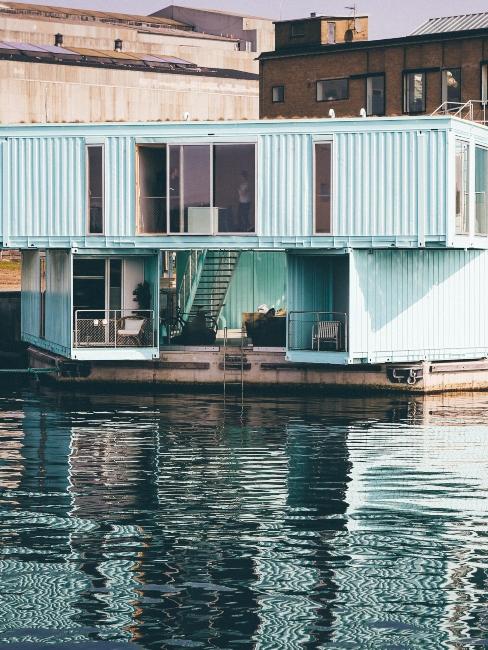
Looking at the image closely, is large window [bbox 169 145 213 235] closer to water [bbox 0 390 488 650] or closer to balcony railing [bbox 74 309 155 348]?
balcony railing [bbox 74 309 155 348]

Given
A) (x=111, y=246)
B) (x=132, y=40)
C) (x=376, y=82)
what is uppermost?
(x=132, y=40)

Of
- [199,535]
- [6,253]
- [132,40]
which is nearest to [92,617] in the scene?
[199,535]

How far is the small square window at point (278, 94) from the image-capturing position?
81375mm

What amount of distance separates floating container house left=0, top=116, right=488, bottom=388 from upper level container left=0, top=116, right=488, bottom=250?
0.04 meters

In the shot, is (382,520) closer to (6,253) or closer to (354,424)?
(354,424)

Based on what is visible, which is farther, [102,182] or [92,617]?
[102,182]

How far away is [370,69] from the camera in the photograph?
76875 mm

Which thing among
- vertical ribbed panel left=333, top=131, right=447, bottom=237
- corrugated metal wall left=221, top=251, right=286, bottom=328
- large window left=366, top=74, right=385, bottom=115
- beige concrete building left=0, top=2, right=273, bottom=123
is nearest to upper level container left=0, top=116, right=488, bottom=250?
vertical ribbed panel left=333, top=131, right=447, bottom=237

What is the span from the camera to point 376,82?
76.8m

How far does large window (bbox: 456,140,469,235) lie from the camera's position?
46.4m

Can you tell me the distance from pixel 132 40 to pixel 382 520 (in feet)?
351

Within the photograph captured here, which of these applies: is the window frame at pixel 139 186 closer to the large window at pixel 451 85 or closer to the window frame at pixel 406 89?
the large window at pixel 451 85

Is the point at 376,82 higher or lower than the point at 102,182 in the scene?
higher

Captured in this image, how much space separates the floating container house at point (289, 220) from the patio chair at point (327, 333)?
53mm
